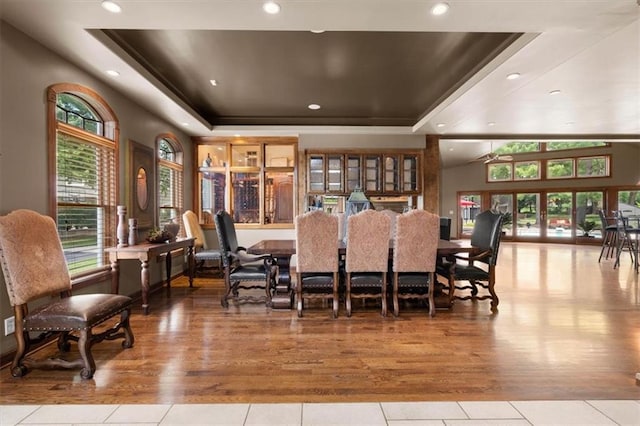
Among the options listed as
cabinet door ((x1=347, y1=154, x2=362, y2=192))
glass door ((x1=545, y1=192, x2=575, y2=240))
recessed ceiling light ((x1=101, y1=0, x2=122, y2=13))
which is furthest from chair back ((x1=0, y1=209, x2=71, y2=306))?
glass door ((x1=545, y1=192, x2=575, y2=240))

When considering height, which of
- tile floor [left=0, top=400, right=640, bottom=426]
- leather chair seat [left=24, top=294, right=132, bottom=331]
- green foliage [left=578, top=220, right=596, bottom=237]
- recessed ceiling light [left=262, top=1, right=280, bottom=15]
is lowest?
tile floor [left=0, top=400, right=640, bottom=426]

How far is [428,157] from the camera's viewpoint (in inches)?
250

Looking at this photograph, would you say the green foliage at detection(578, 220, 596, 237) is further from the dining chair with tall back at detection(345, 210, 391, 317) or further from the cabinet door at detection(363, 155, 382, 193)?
the dining chair with tall back at detection(345, 210, 391, 317)

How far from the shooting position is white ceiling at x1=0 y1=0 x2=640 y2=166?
7.65ft

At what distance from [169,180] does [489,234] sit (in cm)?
509

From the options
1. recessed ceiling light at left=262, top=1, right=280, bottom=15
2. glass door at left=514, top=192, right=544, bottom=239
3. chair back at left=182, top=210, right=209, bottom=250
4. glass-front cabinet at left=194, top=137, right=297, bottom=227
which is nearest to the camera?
recessed ceiling light at left=262, top=1, right=280, bottom=15

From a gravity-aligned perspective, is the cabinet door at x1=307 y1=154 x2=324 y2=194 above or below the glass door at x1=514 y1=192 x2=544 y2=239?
above

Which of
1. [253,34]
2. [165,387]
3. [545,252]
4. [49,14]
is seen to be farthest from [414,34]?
[545,252]

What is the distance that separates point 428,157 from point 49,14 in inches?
229

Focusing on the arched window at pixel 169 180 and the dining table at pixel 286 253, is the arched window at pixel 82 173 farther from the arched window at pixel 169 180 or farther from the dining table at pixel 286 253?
the dining table at pixel 286 253

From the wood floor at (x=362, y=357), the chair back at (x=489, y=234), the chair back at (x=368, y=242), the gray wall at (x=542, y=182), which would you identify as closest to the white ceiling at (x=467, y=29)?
the chair back at (x=489, y=234)

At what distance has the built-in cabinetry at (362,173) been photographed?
20.4ft

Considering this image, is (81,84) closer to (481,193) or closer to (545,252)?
(545,252)

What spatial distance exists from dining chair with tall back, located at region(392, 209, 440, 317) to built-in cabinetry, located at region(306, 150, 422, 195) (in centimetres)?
291
